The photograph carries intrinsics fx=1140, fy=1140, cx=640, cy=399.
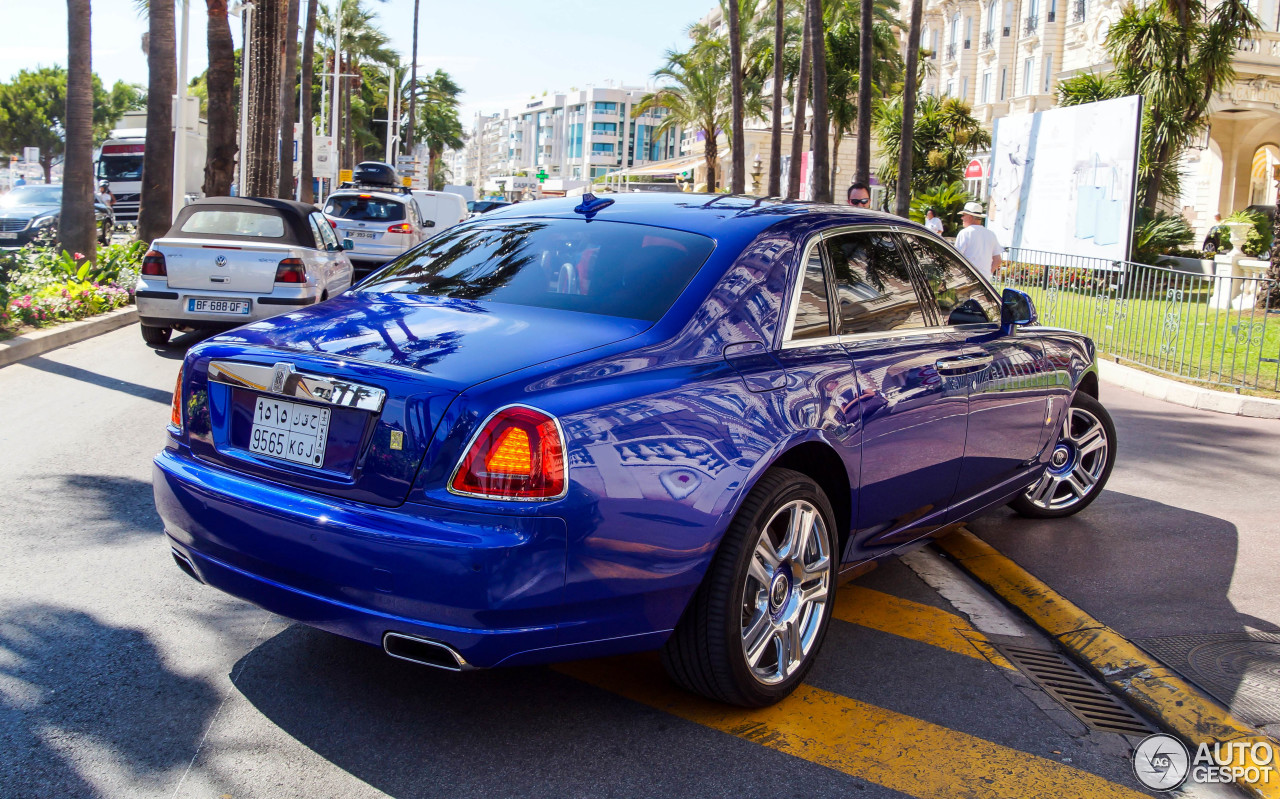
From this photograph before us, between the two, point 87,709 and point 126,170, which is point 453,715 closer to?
point 87,709

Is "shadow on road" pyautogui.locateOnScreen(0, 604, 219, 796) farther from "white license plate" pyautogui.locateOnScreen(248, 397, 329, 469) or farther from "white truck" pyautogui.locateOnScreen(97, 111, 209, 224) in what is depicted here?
"white truck" pyautogui.locateOnScreen(97, 111, 209, 224)

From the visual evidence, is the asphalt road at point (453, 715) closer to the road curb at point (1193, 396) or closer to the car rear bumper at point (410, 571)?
the car rear bumper at point (410, 571)

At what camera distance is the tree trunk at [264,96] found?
64.4 feet

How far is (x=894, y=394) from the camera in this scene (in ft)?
13.8

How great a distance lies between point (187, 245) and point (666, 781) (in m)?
9.41

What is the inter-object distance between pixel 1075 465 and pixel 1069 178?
16.3 m

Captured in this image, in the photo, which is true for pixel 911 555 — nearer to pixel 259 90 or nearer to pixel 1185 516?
pixel 1185 516

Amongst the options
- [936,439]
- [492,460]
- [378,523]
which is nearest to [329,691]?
[378,523]

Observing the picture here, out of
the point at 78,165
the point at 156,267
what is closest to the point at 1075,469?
the point at 156,267

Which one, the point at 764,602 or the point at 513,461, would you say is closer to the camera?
the point at 513,461

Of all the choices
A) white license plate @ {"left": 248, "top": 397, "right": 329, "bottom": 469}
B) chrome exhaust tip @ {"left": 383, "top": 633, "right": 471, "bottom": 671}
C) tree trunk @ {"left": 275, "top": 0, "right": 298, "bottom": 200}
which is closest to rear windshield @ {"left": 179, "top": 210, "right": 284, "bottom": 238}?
white license plate @ {"left": 248, "top": 397, "right": 329, "bottom": 469}

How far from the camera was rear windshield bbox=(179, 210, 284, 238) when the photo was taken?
11641 mm

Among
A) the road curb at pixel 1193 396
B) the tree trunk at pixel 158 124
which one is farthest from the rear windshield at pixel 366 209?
the road curb at pixel 1193 396

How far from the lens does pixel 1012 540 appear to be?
19.3ft
